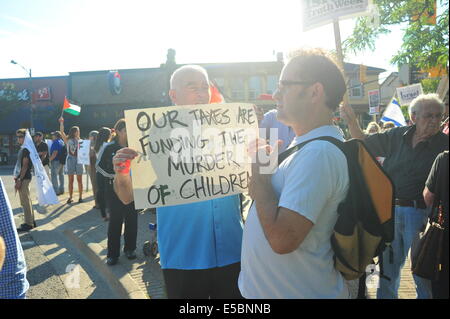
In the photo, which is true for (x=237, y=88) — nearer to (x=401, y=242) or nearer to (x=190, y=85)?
(x=401, y=242)

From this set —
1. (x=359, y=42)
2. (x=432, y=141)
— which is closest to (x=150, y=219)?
(x=359, y=42)

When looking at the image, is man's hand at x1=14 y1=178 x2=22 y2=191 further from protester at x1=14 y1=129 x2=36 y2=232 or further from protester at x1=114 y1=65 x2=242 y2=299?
protester at x1=114 y1=65 x2=242 y2=299

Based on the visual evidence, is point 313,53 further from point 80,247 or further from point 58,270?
point 80,247

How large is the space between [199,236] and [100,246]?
435 centimetres

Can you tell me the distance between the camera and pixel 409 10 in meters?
5.45

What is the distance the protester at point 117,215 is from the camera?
16.9 ft

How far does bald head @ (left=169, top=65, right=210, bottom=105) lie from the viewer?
223 centimetres

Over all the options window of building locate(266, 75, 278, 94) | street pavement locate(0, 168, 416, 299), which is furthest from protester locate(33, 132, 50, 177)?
window of building locate(266, 75, 278, 94)

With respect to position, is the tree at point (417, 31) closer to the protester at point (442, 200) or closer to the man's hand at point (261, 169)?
the protester at point (442, 200)

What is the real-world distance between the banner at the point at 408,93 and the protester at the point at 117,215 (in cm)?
566

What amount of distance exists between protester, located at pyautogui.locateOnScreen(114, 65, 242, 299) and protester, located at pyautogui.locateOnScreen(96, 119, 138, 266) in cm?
312

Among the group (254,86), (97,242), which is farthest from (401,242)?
(254,86)
